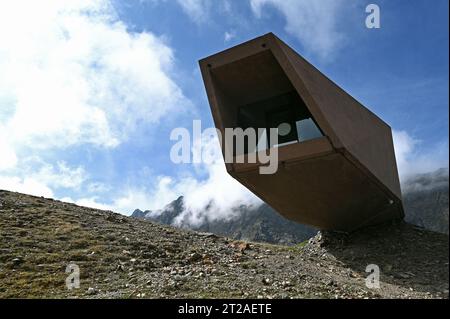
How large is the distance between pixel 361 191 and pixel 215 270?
268 inches

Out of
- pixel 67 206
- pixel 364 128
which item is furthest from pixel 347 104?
pixel 67 206

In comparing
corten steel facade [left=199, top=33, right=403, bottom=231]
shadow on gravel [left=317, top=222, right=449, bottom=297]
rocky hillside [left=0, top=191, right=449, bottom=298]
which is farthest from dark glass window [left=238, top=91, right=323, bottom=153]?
shadow on gravel [left=317, top=222, right=449, bottom=297]

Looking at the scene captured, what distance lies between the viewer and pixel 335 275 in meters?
13.1

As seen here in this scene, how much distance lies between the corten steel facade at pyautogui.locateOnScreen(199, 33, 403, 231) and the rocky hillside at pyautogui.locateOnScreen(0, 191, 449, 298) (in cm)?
199

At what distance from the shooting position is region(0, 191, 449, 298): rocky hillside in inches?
414

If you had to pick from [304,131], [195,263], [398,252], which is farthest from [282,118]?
[398,252]

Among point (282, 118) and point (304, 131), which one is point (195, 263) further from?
point (282, 118)

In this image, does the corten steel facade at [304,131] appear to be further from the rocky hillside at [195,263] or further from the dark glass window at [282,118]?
the rocky hillside at [195,263]

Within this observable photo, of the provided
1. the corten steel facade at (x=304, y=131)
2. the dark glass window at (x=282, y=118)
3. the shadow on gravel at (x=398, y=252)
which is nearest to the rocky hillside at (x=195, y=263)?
the shadow on gravel at (x=398, y=252)

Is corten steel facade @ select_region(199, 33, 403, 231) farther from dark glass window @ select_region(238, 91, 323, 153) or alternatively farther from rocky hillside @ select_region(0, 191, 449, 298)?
rocky hillside @ select_region(0, 191, 449, 298)

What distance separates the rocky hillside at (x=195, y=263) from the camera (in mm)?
10516
